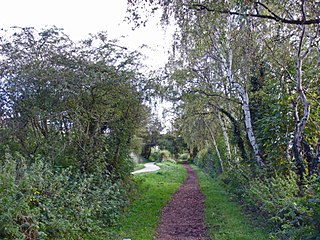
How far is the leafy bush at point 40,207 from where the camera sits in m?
4.94

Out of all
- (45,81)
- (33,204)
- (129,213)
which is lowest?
(129,213)

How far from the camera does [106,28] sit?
10695 millimetres

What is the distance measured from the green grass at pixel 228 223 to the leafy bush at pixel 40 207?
8.90 ft

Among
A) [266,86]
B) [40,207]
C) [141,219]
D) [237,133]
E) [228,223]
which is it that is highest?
[266,86]

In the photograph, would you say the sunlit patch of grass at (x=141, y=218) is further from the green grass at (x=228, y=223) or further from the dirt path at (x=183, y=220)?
the green grass at (x=228, y=223)

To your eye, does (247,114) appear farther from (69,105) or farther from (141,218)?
(69,105)

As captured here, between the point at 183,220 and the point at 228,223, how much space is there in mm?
1380

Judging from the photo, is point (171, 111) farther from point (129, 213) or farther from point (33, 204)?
point (33, 204)

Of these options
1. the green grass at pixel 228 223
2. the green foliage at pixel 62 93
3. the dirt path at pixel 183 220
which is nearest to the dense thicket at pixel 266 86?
the green grass at pixel 228 223

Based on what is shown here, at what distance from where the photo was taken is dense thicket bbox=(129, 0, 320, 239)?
212 inches

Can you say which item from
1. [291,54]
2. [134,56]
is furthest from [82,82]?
[291,54]

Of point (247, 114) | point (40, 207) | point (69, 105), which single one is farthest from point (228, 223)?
point (69, 105)

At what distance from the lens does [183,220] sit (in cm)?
897

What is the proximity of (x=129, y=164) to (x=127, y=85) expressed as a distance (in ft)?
11.6
